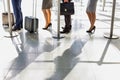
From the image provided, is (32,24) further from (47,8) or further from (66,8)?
(66,8)

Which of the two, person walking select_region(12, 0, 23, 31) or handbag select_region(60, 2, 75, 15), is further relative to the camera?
person walking select_region(12, 0, 23, 31)

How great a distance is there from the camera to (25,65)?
3.83 metres

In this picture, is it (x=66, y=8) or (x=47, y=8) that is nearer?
(x=66, y=8)

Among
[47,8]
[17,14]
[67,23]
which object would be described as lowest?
[67,23]

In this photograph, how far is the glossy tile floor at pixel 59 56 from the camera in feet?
11.6

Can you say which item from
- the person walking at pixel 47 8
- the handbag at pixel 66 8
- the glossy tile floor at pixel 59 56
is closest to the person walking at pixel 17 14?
the glossy tile floor at pixel 59 56

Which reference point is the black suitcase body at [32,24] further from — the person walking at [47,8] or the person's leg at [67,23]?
the person's leg at [67,23]

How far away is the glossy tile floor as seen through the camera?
11.6 ft

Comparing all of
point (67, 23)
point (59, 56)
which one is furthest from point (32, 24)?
point (59, 56)

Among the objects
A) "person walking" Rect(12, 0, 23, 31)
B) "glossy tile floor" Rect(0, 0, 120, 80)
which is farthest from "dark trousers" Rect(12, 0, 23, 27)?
"glossy tile floor" Rect(0, 0, 120, 80)

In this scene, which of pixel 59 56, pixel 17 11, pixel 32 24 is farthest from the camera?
pixel 17 11

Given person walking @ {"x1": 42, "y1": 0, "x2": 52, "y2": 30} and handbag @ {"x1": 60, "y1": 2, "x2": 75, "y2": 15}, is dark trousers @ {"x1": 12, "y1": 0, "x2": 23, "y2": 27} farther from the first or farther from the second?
handbag @ {"x1": 60, "y1": 2, "x2": 75, "y2": 15}

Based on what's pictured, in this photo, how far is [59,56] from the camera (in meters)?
4.24

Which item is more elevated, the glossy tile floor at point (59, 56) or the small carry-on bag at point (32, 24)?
the small carry-on bag at point (32, 24)
